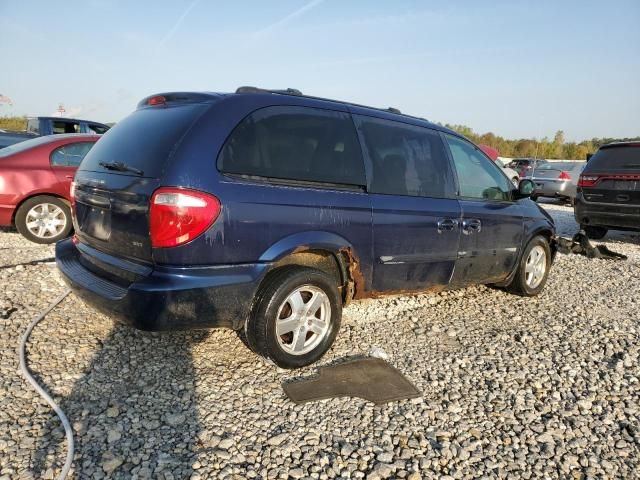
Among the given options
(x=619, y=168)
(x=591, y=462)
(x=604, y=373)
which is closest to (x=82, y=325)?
(x=591, y=462)

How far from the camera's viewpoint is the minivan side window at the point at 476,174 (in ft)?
14.2

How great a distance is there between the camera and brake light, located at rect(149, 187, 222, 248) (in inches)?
102

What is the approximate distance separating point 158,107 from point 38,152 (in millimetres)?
4017

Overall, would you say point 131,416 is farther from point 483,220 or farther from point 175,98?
point 483,220

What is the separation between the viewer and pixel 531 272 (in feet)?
17.1

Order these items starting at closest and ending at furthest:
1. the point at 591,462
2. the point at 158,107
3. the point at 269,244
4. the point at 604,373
A: the point at 591,462, the point at 269,244, the point at 158,107, the point at 604,373

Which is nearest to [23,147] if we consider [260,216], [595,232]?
[260,216]

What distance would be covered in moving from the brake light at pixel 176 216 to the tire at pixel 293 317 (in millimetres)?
626

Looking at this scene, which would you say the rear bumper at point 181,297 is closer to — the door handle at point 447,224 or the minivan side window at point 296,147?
the minivan side window at point 296,147

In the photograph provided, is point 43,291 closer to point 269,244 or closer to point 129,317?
point 129,317

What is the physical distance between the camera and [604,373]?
11.4ft

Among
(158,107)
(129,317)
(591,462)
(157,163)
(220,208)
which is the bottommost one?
(591,462)

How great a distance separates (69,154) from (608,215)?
8.66 m

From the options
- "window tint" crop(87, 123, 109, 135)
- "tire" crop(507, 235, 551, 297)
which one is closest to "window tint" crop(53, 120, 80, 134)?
"window tint" crop(87, 123, 109, 135)
